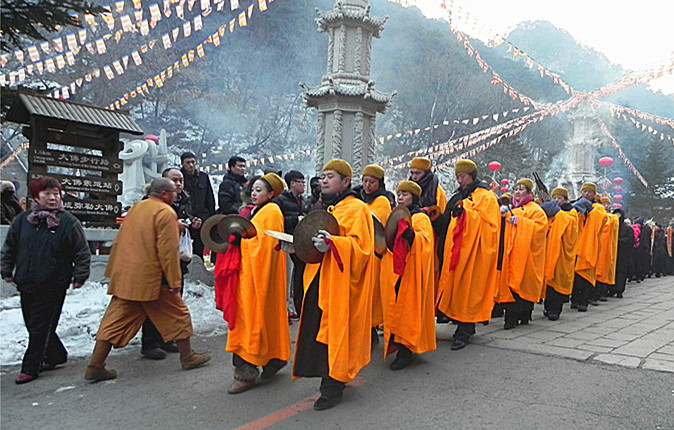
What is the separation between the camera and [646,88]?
57.4 m

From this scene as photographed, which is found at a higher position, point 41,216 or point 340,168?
point 340,168

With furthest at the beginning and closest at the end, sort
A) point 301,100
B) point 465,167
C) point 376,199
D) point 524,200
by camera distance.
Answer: point 301,100, point 524,200, point 465,167, point 376,199

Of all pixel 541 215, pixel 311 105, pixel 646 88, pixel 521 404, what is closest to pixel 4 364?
pixel 521 404

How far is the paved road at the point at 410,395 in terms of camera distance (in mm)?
3412

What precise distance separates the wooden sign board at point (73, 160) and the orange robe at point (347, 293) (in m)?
4.93

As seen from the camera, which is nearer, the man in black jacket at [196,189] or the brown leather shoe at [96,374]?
the brown leather shoe at [96,374]

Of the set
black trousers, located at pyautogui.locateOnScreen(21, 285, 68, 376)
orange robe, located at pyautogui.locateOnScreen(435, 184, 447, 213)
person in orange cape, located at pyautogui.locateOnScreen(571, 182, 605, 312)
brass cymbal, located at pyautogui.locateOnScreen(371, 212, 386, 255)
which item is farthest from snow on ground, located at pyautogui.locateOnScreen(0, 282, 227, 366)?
person in orange cape, located at pyautogui.locateOnScreen(571, 182, 605, 312)

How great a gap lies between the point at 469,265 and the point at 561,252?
2919mm

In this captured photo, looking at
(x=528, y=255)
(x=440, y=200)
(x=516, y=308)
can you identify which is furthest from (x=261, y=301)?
(x=528, y=255)

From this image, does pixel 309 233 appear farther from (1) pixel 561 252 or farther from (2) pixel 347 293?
(1) pixel 561 252

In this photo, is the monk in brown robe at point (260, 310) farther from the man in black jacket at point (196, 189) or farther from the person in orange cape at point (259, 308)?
the man in black jacket at point (196, 189)

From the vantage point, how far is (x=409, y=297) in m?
4.54

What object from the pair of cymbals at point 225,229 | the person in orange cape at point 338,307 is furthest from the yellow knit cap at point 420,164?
the pair of cymbals at point 225,229

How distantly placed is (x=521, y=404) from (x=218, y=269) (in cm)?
251
